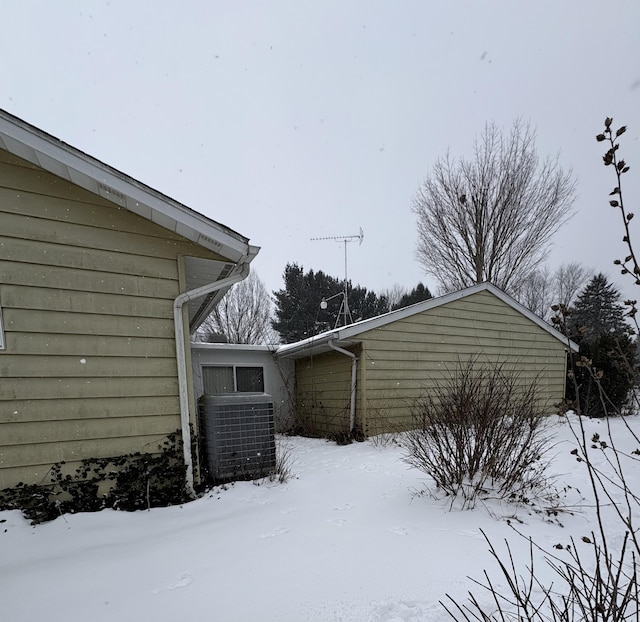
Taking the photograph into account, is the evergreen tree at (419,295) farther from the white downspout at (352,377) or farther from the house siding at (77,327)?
the house siding at (77,327)

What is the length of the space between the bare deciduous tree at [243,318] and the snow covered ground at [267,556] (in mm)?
17898

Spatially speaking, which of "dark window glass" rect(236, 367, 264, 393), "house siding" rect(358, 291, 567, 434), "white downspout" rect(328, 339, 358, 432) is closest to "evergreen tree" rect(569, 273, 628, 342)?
"house siding" rect(358, 291, 567, 434)

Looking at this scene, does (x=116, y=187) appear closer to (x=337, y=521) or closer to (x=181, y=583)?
(x=181, y=583)

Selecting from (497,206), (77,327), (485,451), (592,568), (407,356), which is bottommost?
(592,568)

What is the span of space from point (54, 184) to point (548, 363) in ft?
37.3

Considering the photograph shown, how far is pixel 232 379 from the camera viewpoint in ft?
32.3

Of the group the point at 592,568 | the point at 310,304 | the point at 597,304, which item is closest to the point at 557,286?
the point at 597,304

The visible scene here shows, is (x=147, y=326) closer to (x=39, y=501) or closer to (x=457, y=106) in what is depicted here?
(x=39, y=501)

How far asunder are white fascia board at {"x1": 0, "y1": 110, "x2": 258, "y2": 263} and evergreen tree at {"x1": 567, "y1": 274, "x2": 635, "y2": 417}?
3.53 m

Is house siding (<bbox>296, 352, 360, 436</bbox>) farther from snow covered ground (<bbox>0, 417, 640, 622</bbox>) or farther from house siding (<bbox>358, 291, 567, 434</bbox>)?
snow covered ground (<bbox>0, 417, 640, 622</bbox>)

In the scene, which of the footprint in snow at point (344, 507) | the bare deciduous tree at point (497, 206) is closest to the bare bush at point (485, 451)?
the footprint in snow at point (344, 507)

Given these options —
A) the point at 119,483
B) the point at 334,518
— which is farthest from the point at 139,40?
the point at 334,518

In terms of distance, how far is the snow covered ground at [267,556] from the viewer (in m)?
2.10

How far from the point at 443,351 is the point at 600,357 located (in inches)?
201
